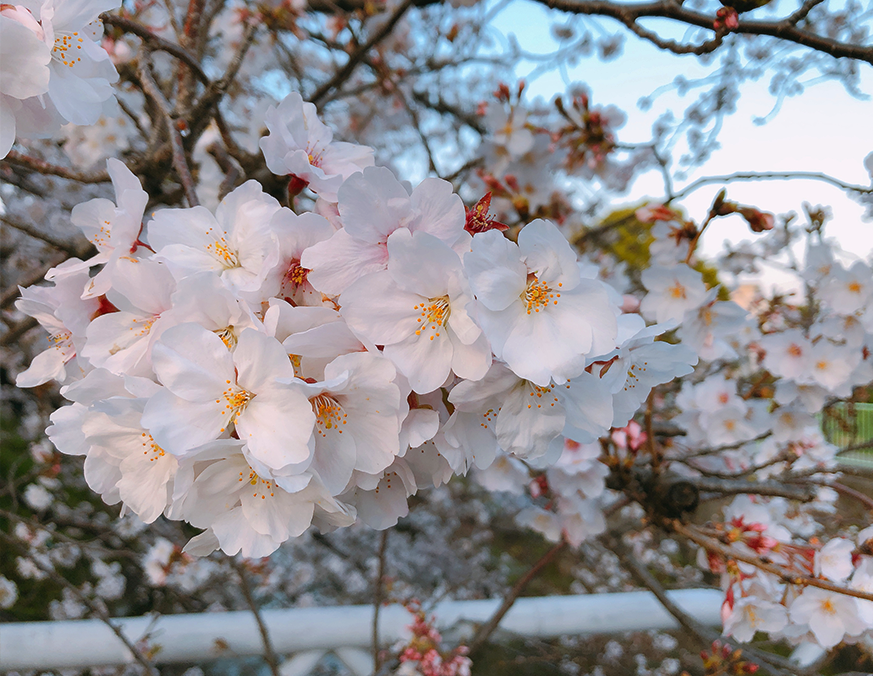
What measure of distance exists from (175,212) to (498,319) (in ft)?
1.50

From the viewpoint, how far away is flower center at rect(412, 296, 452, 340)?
60 cm

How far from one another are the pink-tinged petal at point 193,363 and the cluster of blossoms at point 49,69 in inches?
12.3

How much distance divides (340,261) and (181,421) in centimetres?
26

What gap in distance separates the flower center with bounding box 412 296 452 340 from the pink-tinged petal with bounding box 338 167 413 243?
0.10m

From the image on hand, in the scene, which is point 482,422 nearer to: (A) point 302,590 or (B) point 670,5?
(B) point 670,5

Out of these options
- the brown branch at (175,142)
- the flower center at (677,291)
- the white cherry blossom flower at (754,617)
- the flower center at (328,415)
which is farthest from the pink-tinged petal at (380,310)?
the white cherry blossom flower at (754,617)

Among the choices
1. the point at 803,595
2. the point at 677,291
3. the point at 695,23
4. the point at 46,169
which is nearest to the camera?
the point at 695,23

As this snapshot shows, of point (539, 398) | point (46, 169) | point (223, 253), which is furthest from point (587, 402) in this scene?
point (46, 169)

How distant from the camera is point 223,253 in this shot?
0.67 metres

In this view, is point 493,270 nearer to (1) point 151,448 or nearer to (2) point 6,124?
(1) point 151,448

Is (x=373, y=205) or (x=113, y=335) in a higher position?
(x=373, y=205)

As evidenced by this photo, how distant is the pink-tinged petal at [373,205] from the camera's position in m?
0.59

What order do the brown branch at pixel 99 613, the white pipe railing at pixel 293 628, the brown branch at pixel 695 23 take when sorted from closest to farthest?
the brown branch at pixel 695 23 → the brown branch at pixel 99 613 → the white pipe railing at pixel 293 628

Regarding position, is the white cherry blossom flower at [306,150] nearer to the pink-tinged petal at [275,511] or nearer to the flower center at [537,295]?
the flower center at [537,295]
